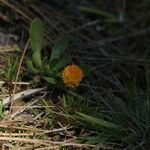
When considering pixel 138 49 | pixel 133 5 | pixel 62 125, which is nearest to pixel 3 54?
pixel 62 125

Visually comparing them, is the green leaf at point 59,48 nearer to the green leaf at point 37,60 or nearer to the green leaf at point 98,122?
the green leaf at point 37,60

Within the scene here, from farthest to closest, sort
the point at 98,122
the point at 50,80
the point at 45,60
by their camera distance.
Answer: the point at 45,60, the point at 50,80, the point at 98,122

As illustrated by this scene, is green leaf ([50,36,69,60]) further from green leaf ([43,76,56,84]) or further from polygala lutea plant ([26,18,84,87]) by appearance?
green leaf ([43,76,56,84])

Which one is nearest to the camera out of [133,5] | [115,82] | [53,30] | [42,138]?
[42,138]

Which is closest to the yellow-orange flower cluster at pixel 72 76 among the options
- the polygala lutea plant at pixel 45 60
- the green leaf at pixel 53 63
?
the polygala lutea plant at pixel 45 60

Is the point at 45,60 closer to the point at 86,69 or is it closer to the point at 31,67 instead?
the point at 31,67

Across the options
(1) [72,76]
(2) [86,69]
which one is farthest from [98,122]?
(2) [86,69]

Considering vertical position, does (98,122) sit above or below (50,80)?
below

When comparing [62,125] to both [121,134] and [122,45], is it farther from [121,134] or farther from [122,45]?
[122,45]

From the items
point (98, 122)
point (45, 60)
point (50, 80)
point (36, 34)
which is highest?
point (36, 34)
